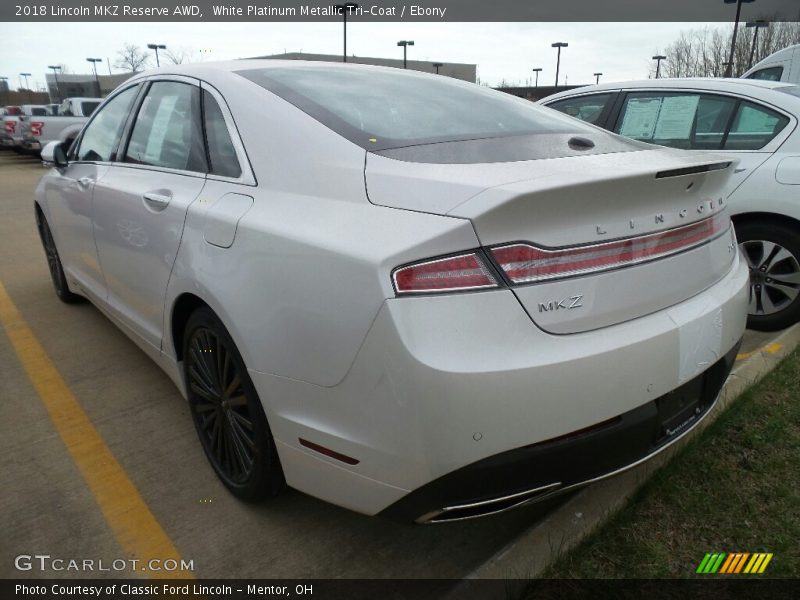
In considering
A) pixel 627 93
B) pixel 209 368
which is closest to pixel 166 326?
pixel 209 368

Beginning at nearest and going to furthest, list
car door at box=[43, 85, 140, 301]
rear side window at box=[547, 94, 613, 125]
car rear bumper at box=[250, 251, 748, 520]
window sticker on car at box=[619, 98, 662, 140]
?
car rear bumper at box=[250, 251, 748, 520], car door at box=[43, 85, 140, 301], window sticker on car at box=[619, 98, 662, 140], rear side window at box=[547, 94, 613, 125]

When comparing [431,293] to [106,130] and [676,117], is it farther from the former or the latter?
[676,117]

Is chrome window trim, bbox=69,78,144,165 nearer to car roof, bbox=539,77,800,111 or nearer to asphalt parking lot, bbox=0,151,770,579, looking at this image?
asphalt parking lot, bbox=0,151,770,579

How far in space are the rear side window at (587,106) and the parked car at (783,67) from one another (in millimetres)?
6532

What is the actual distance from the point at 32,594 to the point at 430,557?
1.31 meters

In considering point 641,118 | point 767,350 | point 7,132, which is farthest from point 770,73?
point 7,132

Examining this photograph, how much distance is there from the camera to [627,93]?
451 cm

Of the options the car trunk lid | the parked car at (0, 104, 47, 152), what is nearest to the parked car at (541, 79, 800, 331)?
the car trunk lid

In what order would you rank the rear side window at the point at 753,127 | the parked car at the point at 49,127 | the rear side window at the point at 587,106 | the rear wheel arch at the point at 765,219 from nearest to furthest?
the rear wheel arch at the point at 765,219, the rear side window at the point at 753,127, the rear side window at the point at 587,106, the parked car at the point at 49,127

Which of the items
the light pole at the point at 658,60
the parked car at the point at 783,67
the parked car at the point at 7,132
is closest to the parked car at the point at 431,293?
the parked car at the point at 783,67

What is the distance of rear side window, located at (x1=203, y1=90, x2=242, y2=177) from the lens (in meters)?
2.20

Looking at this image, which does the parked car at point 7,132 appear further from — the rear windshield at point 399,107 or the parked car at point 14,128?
the rear windshield at point 399,107

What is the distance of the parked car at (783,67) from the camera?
9.86 metres

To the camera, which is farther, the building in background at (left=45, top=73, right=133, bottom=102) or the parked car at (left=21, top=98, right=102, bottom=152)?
the building in background at (left=45, top=73, right=133, bottom=102)
